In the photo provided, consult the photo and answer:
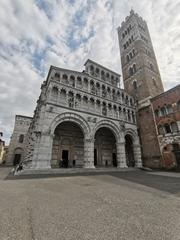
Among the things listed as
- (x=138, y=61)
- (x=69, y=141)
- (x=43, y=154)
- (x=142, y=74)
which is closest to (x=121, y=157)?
(x=69, y=141)

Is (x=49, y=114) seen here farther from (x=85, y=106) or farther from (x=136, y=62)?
(x=136, y=62)

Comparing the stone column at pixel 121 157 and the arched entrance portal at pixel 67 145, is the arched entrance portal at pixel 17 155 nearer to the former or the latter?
the arched entrance portal at pixel 67 145

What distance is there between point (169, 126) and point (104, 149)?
40.3 feet

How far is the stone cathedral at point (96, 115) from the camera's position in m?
17.0

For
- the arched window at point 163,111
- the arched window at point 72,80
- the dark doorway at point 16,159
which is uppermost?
the arched window at point 72,80

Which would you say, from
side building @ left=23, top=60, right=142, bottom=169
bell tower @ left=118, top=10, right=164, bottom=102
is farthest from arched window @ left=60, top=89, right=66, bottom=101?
bell tower @ left=118, top=10, right=164, bottom=102

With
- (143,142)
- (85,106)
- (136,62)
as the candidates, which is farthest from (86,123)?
(136,62)

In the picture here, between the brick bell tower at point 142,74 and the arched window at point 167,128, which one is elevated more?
the brick bell tower at point 142,74

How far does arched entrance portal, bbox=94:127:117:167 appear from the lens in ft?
81.0

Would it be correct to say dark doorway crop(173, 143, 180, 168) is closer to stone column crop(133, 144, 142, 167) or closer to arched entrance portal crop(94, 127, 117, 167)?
stone column crop(133, 144, 142, 167)

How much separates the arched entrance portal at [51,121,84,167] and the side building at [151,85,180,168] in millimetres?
14049

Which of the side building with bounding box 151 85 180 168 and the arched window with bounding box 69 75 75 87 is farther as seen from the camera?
the arched window with bounding box 69 75 75 87

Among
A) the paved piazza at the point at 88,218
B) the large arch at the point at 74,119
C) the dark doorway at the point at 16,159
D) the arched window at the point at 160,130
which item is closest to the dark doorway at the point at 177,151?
the arched window at the point at 160,130

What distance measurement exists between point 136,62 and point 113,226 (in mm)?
33992
